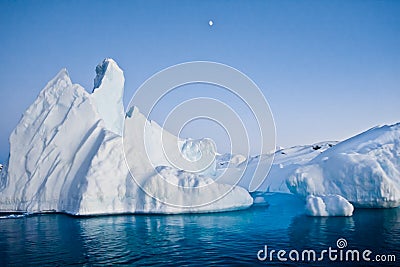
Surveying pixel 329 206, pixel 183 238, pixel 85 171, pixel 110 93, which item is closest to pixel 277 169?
pixel 329 206

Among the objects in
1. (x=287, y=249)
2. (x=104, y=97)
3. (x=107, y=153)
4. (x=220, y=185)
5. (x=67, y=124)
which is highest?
(x=104, y=97)

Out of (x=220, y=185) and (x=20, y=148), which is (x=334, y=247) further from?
(x=20, y=148)

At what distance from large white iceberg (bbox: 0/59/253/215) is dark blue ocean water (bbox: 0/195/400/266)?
212 cm

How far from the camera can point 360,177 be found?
21.5m

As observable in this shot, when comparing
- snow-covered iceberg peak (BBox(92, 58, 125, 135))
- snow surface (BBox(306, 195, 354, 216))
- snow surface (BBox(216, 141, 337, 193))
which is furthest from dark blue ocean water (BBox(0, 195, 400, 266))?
snow-covered iceberg peak (BBox(92, 58, 125, 135))

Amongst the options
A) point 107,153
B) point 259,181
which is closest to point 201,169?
point 259,181

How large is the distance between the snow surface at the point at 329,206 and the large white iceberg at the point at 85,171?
19.4 ft

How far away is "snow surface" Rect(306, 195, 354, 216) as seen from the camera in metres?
19.2

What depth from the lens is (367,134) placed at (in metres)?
28.5

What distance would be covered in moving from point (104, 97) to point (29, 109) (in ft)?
21.0

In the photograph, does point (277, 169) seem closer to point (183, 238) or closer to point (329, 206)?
point (329, 206)

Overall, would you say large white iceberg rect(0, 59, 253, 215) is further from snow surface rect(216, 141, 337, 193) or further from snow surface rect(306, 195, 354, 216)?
snow surface rect(306, 195, 354, 216)

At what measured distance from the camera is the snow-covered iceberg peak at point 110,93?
30.7 m

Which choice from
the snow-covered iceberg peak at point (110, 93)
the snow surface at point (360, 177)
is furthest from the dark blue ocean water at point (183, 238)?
the snow-covered iceberg peak at point (110, 93)
